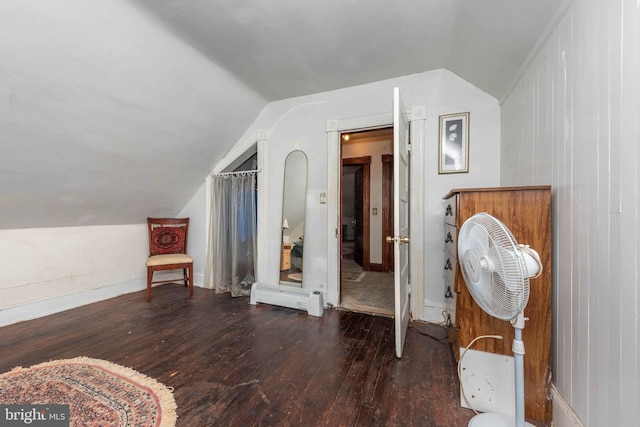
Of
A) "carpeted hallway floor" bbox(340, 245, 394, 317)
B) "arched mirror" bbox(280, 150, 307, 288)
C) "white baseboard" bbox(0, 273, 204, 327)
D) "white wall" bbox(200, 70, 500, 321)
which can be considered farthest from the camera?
"arched mirror" bbox(280, 150, 307, 288)

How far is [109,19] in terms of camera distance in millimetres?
1697

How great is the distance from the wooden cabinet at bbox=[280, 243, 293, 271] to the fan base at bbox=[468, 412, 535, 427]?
226cm

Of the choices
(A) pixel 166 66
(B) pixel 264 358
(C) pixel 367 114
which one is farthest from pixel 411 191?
(A) pixel 166 66

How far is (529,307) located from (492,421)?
2.01 feet

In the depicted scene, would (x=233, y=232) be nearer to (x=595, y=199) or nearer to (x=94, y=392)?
(x=94, y=392)

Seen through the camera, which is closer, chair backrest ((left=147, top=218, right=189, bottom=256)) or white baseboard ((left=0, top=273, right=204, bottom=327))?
white baseboard ((left=0, top=273, right=204, bottom=327))

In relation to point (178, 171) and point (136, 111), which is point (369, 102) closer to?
point (136, 111)

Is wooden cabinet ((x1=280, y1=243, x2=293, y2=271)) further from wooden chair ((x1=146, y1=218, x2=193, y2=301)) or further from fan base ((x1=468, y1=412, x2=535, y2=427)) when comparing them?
fan base ((x1=468, y1=412, x2=535, y2=427))

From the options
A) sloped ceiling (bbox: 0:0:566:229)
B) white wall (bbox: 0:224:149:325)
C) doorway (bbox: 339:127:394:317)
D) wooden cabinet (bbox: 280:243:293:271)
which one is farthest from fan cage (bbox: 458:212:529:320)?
white wall (bbox: 0:224:149:325)

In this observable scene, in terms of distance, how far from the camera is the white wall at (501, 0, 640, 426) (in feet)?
2.94

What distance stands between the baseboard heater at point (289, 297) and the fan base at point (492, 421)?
1.60m

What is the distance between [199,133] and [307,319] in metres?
2.38

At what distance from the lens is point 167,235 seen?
3.57 meters

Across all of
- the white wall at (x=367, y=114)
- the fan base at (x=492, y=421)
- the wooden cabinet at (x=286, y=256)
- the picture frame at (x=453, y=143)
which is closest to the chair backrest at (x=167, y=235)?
the white wall at (x=367, y=114)
